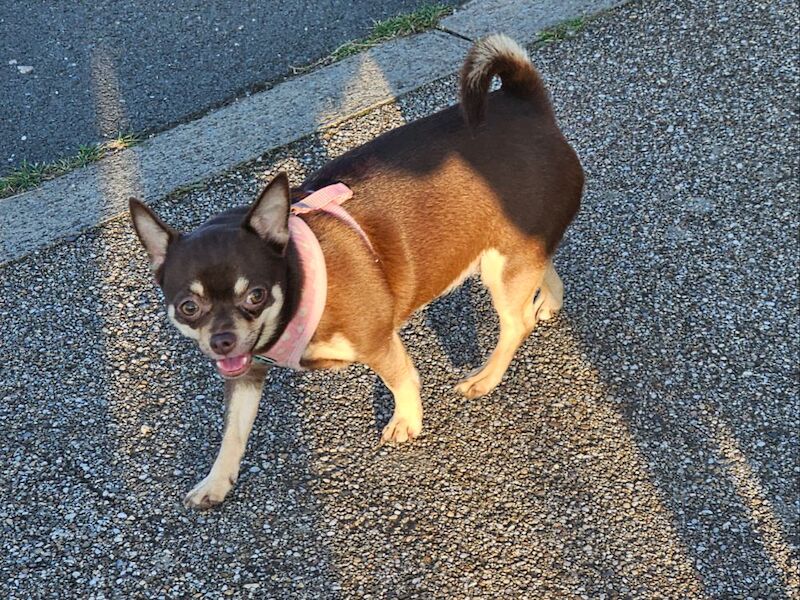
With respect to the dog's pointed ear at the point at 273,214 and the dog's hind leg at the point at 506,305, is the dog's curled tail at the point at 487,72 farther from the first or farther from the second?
the dog's pointed ear at the point at 273,214

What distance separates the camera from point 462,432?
3555mm

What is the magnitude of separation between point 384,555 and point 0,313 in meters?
1.95

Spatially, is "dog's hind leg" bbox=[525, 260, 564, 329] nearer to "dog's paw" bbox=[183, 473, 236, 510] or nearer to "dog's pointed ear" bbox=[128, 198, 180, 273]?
"dog's paw" bbox=[183, 473, 236, 510]

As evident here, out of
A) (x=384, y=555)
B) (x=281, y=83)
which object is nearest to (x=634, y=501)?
(x=384, y=555)

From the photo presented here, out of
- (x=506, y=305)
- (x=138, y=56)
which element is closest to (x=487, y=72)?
(x=506, y=305)

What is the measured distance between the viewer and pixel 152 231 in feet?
9.21

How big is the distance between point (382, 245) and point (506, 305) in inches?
23.2

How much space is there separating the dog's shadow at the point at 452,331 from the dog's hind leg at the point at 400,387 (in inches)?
7.0

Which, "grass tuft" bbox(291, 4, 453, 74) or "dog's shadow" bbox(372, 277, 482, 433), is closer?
"dog's shadow" bbox(372, 277, 482, 433)

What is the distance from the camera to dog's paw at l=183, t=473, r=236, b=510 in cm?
326

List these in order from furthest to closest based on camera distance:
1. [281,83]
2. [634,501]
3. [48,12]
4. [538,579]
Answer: [48,12], [281,83], [634,501], [538,579]

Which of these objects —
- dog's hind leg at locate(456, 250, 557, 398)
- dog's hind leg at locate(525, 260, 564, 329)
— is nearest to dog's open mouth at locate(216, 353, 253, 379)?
dog's hind leg at locate(456, 250, 557, 398)

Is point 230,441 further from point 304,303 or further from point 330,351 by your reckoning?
point 304,303

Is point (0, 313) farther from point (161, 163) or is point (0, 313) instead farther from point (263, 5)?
point (263, 5)
